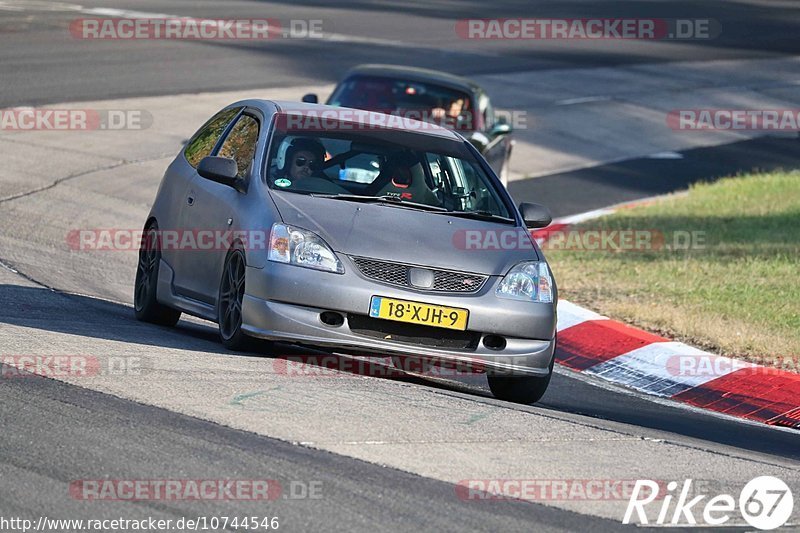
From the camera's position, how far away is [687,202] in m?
19.7

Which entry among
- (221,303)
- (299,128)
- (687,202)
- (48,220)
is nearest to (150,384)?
(221,303)

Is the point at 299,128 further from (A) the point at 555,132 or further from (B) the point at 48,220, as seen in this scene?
(A) the point at 555,132

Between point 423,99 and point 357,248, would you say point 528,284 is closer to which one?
point 357,248

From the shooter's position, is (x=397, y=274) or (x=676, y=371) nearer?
(x=397, y=274)

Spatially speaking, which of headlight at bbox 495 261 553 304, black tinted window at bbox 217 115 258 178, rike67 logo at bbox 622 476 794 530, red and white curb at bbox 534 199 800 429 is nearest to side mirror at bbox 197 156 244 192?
black tinted window at bbox 217 115 258 178

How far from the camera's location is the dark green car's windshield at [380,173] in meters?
9.21

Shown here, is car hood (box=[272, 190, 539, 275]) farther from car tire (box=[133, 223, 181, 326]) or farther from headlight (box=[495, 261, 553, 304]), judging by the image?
car tire (box=[133, 223, 181, 326])

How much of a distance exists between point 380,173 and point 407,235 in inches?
34.7

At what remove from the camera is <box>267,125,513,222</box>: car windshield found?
9.20m

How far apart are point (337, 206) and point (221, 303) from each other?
917 millimetres

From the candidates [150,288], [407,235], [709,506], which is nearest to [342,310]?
[407,235]

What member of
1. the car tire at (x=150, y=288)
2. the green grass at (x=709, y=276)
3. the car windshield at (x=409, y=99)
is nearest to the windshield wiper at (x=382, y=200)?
the car tire at (x=150, y=288)

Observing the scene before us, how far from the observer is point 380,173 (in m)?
9.39

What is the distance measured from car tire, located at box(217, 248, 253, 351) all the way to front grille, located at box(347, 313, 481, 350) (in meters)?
0.69
